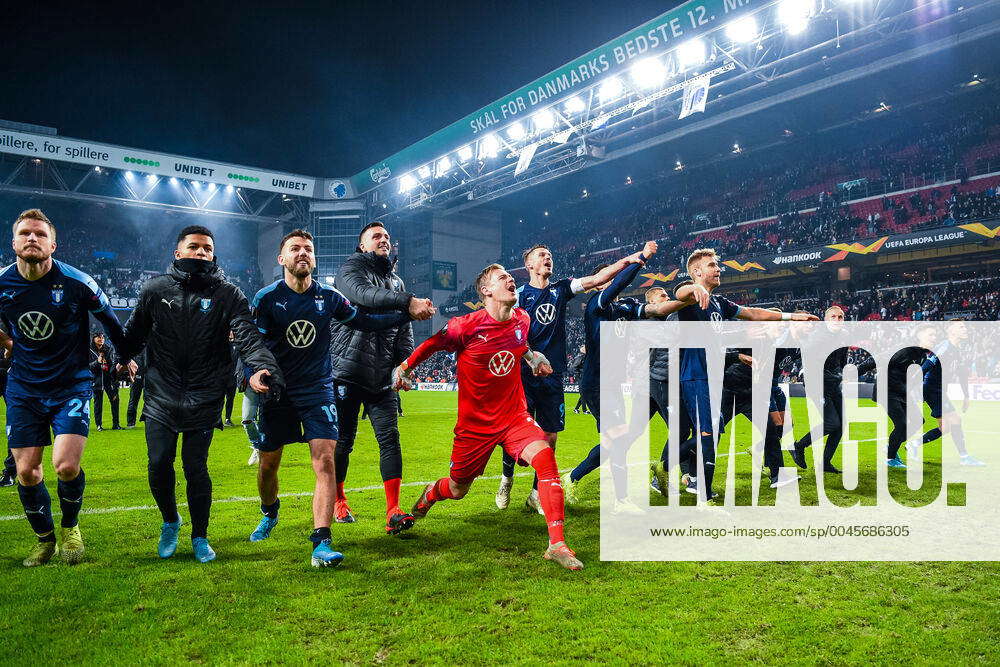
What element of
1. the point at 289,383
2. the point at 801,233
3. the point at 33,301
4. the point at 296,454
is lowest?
the point at 296,454

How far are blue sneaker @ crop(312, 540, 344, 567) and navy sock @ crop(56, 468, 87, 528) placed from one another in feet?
5.88

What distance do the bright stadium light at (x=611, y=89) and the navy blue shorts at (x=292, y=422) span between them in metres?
25.6

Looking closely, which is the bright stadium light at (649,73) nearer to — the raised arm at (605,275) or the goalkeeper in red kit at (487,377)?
the raised arm at (605,275)

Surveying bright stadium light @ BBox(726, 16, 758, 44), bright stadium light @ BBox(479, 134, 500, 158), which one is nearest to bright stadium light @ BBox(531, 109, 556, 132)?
bright stadium light @ BBox(479, 134, 500, 158)

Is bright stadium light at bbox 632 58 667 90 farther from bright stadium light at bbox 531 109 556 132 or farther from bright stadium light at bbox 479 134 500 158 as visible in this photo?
bright stadium light at bbox 479 134 500 158

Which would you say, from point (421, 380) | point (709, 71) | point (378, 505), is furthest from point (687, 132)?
point (378, 505)

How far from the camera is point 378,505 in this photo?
6137 millimetres

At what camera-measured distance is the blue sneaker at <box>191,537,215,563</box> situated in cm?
429

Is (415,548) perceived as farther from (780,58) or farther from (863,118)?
(863,118)

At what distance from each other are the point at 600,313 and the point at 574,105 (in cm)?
2545

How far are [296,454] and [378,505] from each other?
14.3 ft

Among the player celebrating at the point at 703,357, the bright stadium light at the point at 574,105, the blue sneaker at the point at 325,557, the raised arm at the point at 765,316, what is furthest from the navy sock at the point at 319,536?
the bright stadium light at the point at 574,105

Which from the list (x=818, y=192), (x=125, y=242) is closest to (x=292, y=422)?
(x=818, y=192)

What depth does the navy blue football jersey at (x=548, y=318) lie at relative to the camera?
19.5 ft
